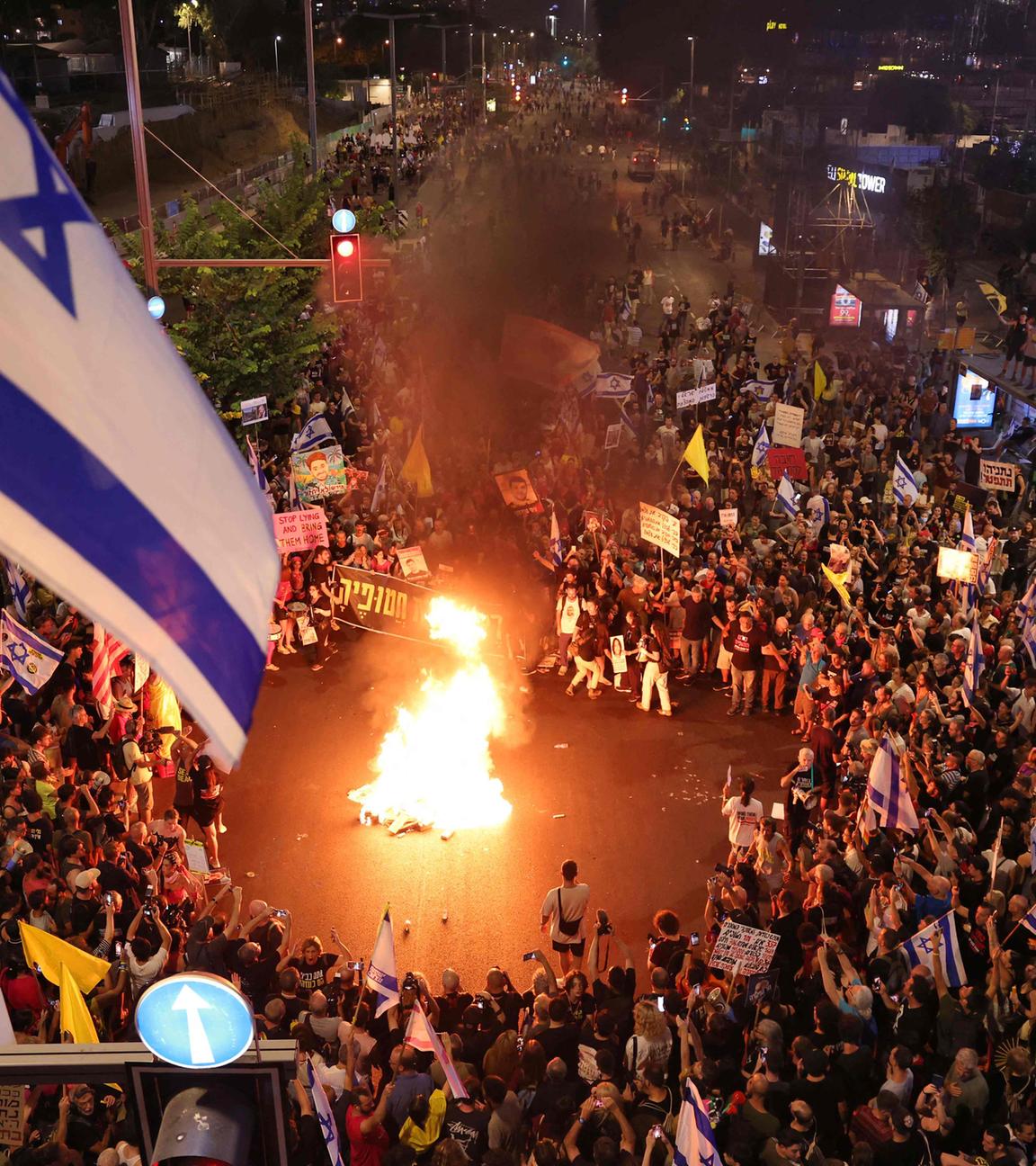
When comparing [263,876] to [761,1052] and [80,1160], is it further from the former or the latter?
[761,1052]

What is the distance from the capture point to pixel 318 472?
64.0 ft

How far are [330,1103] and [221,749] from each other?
18.5 feet

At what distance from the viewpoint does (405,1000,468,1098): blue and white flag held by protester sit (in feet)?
26.3

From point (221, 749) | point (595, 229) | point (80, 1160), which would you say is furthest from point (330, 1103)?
point (595, 229)

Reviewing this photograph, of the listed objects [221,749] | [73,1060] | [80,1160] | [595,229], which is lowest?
[595,229]

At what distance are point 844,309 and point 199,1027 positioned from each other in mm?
34928

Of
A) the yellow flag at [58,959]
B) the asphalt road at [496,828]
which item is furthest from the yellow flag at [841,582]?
the yellow flag at [58,959]

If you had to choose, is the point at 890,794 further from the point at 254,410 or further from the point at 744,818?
the point at 254,410

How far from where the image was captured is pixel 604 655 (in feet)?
55.1

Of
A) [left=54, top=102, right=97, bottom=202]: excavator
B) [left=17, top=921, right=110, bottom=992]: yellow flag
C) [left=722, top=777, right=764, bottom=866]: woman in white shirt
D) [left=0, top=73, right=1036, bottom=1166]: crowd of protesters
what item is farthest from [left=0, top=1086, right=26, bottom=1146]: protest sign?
[left=54, top=102, right=97, bottom=202]: excavator

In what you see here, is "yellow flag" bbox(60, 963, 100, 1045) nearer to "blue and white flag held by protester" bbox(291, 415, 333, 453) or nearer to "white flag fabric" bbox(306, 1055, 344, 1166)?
"white flag fabric" bbox(306, 1055, 344, 1166)

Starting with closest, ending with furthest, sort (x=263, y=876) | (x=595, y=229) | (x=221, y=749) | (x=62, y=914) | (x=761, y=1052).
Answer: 1. (x=221, y=749)
2. (x=761, y=1052)
3. (x=62, y=914)
4. (x=263, y=876)
5. (x=595, y=229)

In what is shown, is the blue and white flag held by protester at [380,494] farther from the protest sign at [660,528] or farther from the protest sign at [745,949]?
the protest sign at [745,949]

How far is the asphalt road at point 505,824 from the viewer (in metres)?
12.5
